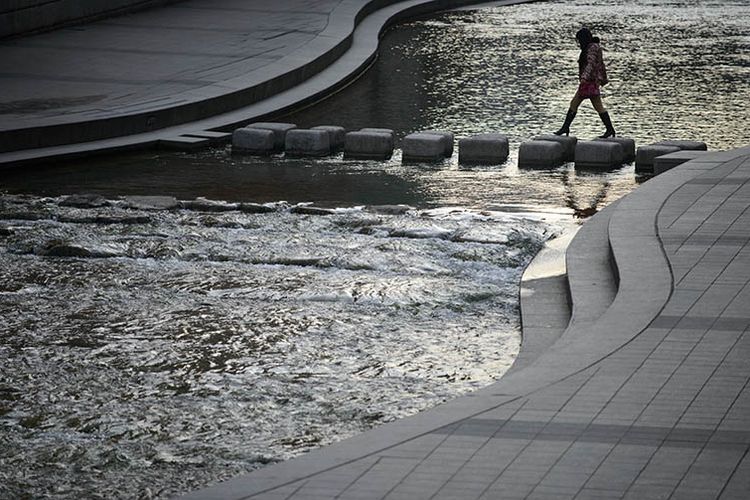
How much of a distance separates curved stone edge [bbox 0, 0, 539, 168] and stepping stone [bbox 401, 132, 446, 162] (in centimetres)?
272

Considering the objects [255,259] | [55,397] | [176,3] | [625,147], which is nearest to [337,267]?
[255,259]

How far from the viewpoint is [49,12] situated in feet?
81.2

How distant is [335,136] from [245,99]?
9.19 feet

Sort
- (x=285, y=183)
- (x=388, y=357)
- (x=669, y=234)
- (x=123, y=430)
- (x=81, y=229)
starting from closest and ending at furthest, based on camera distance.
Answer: (x=123, y=430)
(x=388, y=357)
(x=669, y=234)
(x=81, y=229)
(x=285, y=183)

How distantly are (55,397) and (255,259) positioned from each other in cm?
345

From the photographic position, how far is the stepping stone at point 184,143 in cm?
1664

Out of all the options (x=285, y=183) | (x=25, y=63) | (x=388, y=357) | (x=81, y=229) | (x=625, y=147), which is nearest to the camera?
(x=388, y=357)

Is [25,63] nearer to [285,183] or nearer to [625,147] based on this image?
[285,183]

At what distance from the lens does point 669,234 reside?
412 inches

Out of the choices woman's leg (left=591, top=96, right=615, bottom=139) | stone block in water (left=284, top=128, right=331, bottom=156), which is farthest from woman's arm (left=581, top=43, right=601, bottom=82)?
stone block in water (left=284, top=128, right=331, bottom=156)

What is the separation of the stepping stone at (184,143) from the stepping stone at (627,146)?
458cm

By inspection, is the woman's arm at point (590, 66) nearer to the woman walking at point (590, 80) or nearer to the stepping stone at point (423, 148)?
the woman walking at point (590, 80)

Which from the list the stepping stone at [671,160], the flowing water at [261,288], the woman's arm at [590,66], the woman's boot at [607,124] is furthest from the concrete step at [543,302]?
the woman's arm at [590,66]

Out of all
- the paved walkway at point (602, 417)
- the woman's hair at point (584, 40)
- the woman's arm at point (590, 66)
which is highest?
the woman's hair at point (584, 40)
